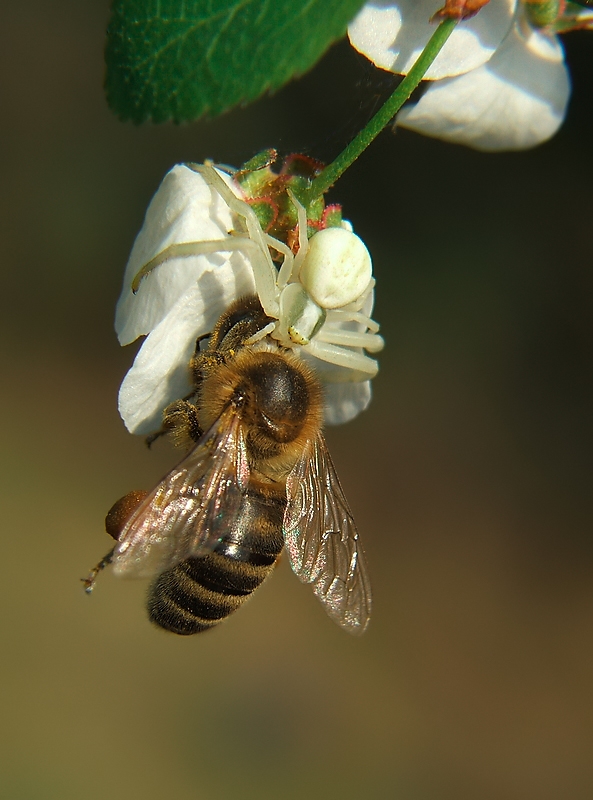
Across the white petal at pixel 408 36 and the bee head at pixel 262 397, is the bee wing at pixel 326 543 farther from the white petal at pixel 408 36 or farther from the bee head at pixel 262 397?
the white petal at pixel 408 36

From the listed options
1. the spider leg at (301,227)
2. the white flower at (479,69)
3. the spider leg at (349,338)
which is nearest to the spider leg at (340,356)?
the spider leg at (349,338)

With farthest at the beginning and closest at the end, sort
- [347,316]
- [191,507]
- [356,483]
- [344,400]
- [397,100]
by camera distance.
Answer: [356,483] < [344,400] < [347,316] < [191,507] < [397,100]

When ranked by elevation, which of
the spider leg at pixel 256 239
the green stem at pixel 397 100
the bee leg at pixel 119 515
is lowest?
the bee leg at pixel 119 515

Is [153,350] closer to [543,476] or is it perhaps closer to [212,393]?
[212,393]

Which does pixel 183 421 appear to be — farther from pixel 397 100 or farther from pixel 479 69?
pixel 479 69

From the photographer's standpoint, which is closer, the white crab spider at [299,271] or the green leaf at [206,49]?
the green leaf at [206,49]

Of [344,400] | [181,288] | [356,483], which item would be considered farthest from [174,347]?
[356,483]

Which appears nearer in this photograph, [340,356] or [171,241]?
[171,241]

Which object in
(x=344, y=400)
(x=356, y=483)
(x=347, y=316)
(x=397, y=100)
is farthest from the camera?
(x=356, y=483)
